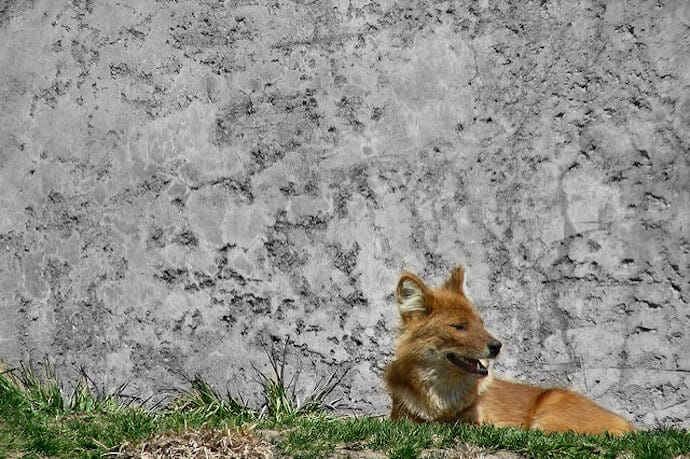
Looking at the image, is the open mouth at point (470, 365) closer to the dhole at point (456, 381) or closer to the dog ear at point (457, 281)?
the dhole at point (456, 381)

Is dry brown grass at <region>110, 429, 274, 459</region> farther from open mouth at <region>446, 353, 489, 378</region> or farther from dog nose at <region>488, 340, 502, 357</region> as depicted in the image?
dog nose at <region>488, 340, 502, 357</region>

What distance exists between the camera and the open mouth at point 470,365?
7395 mm

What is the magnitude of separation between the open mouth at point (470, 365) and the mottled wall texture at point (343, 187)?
1097 millimetres

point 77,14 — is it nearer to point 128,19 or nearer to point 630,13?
point 128,19

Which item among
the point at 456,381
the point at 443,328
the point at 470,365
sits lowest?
the point at 456,381

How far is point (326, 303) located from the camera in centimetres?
866

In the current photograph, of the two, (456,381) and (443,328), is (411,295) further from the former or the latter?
(456,381)

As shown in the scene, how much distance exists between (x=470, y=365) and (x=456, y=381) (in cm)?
18

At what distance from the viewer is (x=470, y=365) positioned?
740 cm

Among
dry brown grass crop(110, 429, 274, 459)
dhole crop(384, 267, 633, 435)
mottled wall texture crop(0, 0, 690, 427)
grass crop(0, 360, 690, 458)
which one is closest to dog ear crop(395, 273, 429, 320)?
dhole crop(384, 267, 633, 435)

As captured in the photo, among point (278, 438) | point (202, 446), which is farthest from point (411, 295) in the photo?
point (202, 446)

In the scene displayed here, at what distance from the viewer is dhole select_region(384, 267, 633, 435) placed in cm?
742

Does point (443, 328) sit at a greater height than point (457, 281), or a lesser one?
lesser

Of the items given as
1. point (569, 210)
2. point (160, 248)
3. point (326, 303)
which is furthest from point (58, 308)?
point (569, 210)
